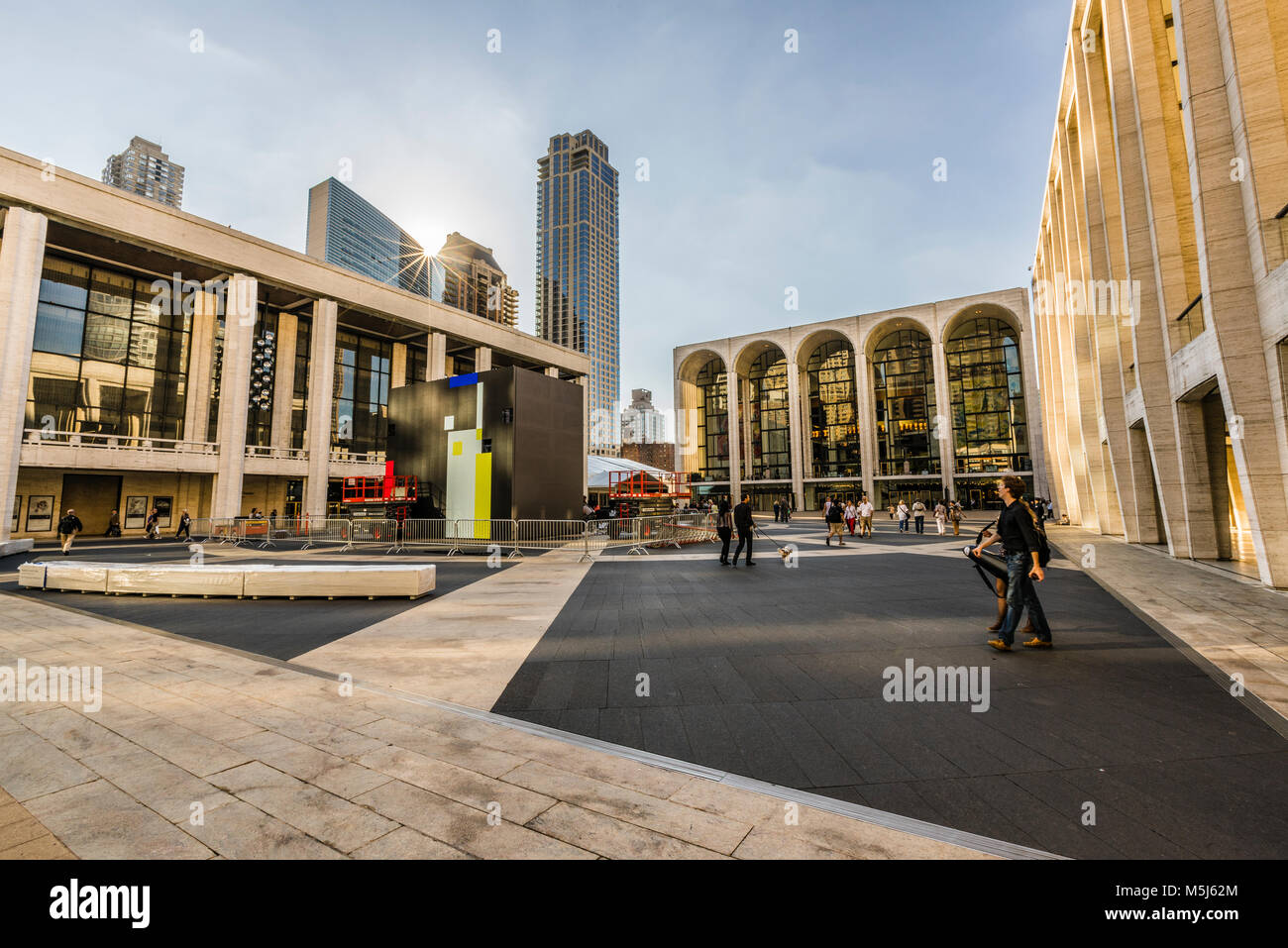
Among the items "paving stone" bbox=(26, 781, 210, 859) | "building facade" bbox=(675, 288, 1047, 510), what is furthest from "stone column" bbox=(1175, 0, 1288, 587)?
"building facade" bbox=(675, 288, 1047, 510)

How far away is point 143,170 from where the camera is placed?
6639 inches

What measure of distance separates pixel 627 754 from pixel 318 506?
37.2 m

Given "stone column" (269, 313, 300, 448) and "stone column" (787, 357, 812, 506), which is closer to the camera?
"stone column" (269, 313, 300, 448)

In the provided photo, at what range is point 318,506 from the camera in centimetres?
3378

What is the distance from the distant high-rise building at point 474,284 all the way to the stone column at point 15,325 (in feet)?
365

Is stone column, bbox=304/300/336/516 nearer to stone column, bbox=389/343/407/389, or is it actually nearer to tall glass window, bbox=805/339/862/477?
stone column, bbox=389/343/407/389

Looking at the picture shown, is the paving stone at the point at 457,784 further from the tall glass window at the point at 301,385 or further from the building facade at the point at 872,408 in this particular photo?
the building facade at the point at 872,408

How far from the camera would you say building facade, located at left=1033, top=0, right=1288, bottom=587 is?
32.1ft

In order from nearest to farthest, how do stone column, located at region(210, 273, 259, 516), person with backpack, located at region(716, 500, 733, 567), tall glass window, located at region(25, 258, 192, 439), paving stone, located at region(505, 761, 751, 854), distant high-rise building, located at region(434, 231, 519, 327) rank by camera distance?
paving stone, located at region(505, 761, 751, 854), person with backpack, located at region(716, 500, 733, 567), tall glass window, located at region(25, 258, 192, 439), stone column, located at region(210, 273, 259, 516), distant high-rise building, located at region(434, 231, 519, 327)

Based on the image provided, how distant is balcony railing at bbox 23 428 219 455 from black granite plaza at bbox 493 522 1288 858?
33694 mm

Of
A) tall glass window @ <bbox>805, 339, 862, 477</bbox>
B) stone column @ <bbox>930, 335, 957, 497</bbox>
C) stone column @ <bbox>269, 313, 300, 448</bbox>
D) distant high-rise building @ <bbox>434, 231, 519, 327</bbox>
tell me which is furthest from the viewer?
distant high-rise building @ <bbox>434, 231, 519, 327</bbox>

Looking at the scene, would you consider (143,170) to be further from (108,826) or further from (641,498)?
(108,826)
